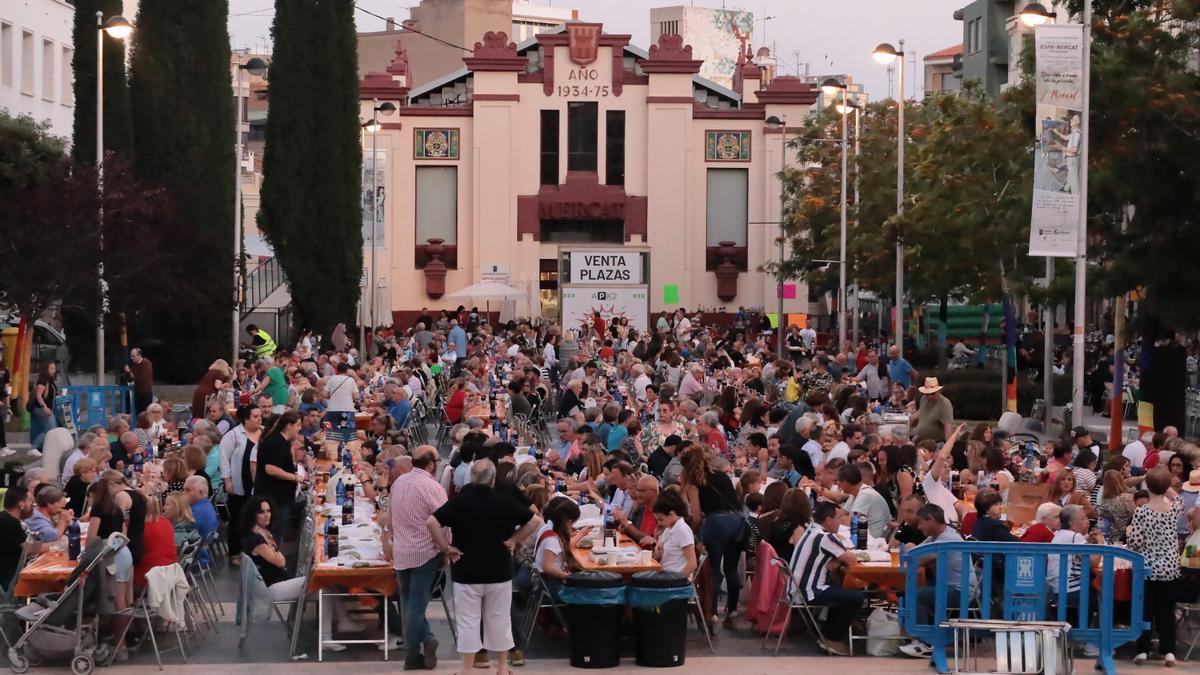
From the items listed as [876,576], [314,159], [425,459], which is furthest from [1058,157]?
[314,159]

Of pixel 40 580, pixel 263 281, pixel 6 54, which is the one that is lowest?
pixel 40 580

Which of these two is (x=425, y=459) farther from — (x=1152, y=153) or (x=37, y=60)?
(x=37, y=60)

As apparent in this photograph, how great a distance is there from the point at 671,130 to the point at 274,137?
22673 mm

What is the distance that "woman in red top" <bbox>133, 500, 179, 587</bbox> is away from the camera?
14.6m

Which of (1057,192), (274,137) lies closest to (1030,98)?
(1057,192)

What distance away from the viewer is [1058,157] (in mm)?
24281

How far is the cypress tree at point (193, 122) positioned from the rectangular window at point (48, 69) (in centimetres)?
872

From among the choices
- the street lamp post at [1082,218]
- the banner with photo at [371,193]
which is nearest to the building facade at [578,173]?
the banner with photo at [371,193]

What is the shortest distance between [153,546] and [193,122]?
26626 mm

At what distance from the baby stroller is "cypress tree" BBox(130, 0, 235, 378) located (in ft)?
84.1

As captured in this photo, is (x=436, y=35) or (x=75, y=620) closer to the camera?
(x=75, y=620)

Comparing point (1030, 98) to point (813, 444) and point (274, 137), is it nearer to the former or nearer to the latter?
point (813, 444)

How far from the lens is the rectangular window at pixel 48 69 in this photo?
47.8 m

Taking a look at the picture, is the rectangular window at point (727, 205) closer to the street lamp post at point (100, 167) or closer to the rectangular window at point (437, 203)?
the rectangular window at point (437, 203)
